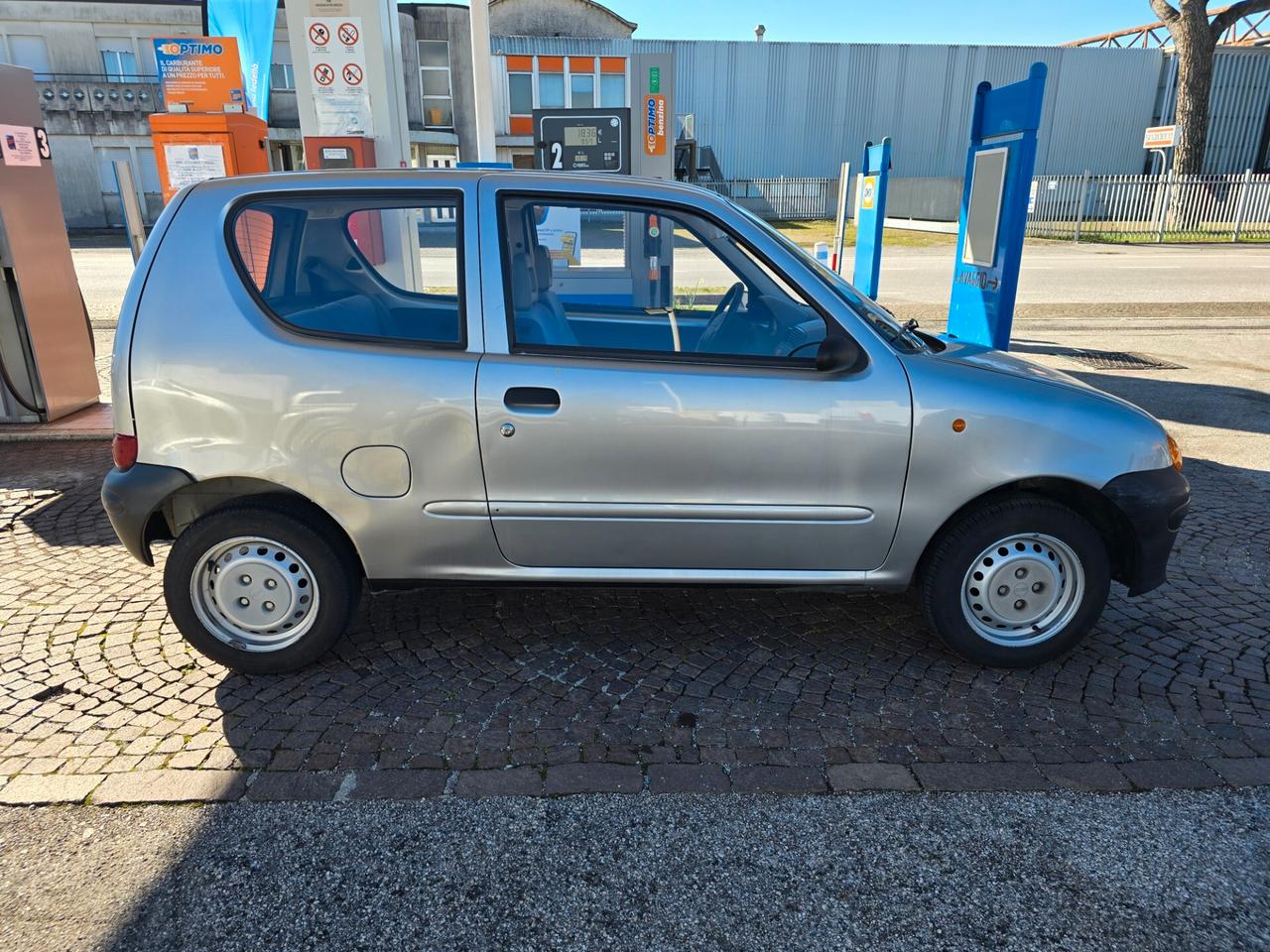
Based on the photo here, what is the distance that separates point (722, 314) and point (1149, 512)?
189 centimetres

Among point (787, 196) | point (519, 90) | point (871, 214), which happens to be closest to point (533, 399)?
point (871, 214)

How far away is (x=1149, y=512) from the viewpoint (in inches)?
132

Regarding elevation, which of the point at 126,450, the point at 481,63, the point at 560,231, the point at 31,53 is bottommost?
the point at 126,450

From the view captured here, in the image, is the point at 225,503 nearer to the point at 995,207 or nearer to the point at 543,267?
the point at 543,267

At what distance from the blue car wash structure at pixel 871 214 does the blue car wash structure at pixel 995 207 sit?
5.77ft

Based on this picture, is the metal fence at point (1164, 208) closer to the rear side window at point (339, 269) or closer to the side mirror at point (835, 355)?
the side mirror at point (835, 355)

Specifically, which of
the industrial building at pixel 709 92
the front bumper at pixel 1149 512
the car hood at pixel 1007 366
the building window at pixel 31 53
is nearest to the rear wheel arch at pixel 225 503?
the car hood at pixel 1007 366

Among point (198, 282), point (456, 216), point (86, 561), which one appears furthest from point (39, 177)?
point (456, 216)

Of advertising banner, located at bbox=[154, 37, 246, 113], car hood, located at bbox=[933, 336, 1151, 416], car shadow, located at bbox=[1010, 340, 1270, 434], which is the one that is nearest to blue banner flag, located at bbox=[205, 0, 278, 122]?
advertising banner, located at bbox=[154, 37, 246, 113]

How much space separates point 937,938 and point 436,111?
37675 millimetres

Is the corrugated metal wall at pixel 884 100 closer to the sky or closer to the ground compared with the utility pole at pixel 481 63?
closer to the sky

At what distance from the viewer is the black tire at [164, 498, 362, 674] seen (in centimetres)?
335

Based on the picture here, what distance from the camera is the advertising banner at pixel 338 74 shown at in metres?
6.62

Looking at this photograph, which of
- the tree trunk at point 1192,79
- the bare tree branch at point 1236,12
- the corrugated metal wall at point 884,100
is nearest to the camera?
the tree trunk at point 1192,79
